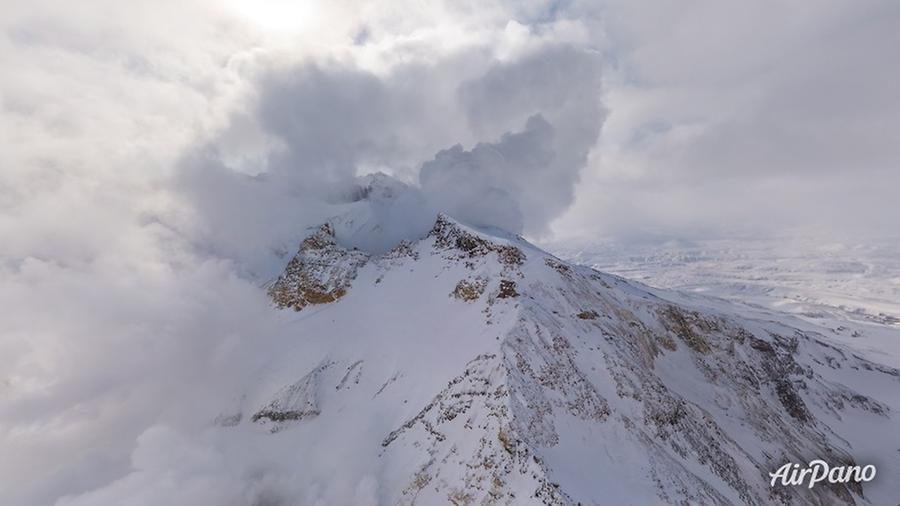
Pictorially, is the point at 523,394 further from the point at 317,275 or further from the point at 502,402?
the point at 317,275

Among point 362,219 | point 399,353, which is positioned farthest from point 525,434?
point 362,219

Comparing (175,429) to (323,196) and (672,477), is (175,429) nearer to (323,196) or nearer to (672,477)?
(672,477)

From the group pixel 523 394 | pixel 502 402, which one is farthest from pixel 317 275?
pixel 523 394

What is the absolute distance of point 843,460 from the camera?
77.3m

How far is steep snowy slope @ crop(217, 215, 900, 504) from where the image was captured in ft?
167

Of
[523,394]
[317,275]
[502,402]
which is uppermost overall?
[317,275]

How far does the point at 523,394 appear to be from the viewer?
177 feet

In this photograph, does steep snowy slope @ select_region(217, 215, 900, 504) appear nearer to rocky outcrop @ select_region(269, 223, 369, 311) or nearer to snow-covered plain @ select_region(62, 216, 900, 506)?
snow-covered plain @ select_region(62, 216, 900, 506)

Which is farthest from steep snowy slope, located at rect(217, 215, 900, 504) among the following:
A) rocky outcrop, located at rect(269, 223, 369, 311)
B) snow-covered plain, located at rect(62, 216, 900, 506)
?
rocky outcrop, located at rect(269, 223, 369, 311)

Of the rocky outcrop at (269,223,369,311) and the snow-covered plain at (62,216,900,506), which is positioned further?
the rocky outcrop at (269,223,369,311)

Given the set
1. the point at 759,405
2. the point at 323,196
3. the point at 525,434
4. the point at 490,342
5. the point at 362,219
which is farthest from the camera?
the point at 323,196

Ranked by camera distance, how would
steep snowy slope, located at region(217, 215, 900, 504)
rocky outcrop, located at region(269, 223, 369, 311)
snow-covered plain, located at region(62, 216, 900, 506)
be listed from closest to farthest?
steep snowy slope, located at region(217, 215, 900, 504) < snow-covered plain, located at region(62, 216, 900, 506) < rocky outcrop, located at region(269, 223, 369, 311)

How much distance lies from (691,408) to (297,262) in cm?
8123

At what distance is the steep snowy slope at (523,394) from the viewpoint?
51.0 meters
